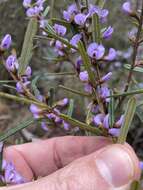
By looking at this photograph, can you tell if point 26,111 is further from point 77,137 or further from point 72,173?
point 72,173

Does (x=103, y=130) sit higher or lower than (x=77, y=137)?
higher

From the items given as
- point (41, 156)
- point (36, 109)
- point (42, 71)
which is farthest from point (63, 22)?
point (42, 71)

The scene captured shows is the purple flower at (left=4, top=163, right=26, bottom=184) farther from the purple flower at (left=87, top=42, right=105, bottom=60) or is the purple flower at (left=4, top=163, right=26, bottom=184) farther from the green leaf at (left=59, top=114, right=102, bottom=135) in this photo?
the purple flower at (left=87, top=42, right=105, bottom=60)

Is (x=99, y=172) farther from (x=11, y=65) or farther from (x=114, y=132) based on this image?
(x=11, y=65)

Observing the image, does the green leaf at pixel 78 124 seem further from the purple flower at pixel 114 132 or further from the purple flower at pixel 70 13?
the purple flower at pixel 70 13

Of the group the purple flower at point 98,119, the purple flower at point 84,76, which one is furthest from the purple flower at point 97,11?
the purple flower at point 98,119

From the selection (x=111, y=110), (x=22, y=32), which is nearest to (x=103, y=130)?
(x=111, y=110)
